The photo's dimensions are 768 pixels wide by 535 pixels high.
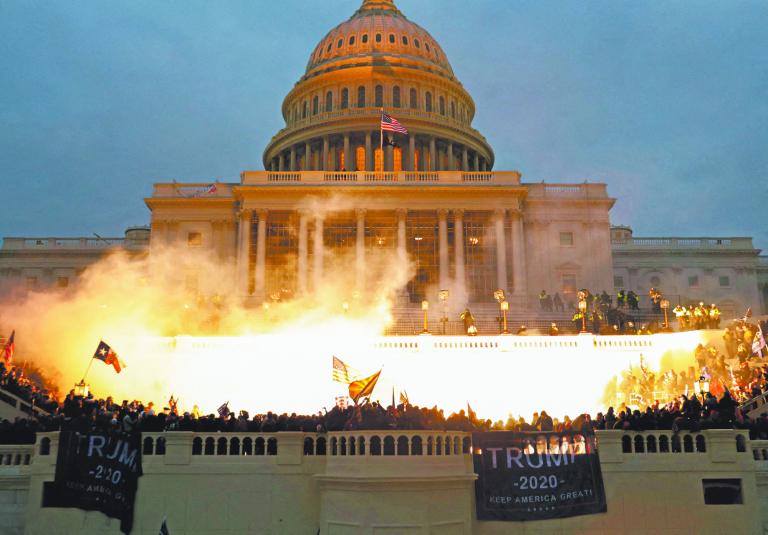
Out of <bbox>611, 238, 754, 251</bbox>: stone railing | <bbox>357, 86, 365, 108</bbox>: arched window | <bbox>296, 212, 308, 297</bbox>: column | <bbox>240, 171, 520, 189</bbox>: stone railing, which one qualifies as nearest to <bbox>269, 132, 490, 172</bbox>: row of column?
<bbox>357, 86, 365, 108</bbox>: arched window

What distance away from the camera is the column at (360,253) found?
171 feet

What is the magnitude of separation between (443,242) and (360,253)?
5.65 meters

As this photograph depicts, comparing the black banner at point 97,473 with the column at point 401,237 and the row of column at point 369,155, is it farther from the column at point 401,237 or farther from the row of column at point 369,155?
the row of column at point 369,155

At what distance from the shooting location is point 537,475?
1969 cm

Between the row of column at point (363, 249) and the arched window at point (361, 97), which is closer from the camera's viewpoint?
the row of column at point (363, 249)

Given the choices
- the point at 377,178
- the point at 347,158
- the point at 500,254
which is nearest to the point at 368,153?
the point at 347,158

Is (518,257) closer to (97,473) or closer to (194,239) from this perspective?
(194,239)

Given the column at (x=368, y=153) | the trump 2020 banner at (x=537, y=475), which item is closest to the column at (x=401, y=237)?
the column at (x=368, y=153)

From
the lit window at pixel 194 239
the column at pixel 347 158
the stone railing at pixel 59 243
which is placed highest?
the column at pixel 347 158

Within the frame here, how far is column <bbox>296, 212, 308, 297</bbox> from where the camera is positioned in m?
51.8

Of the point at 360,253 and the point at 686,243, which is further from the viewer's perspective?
the point at 686,243

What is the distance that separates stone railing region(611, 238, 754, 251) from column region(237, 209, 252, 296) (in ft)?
109

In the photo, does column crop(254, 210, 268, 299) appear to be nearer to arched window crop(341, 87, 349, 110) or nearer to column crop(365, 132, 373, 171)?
column crop(365, 132, 373, 171)

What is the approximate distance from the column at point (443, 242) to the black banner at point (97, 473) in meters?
34.5
